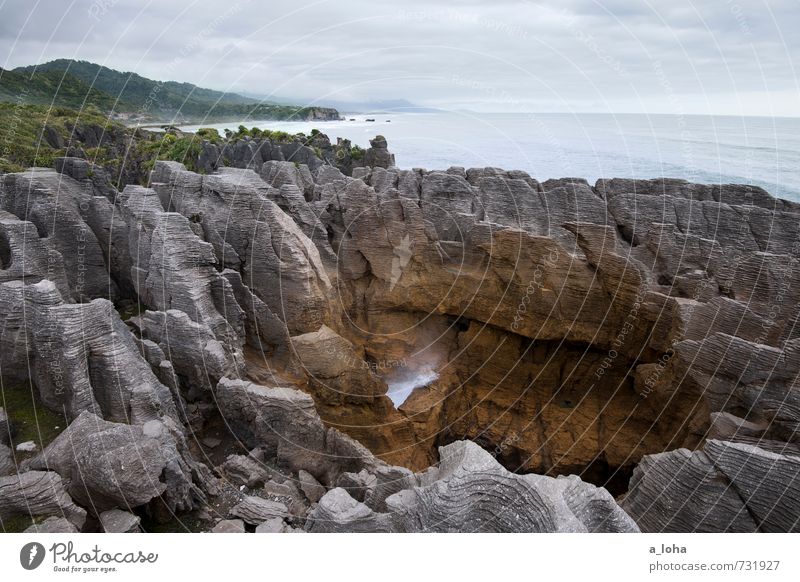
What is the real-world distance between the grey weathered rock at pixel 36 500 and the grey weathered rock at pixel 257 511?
256 centimetres

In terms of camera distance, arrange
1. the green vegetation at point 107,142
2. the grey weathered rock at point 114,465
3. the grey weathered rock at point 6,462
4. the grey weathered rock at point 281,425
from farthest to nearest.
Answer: the green vegetation at point 107,142 < the grey weathered rock at point 281,425 < the grey weathered rock at point 6,462 < the grey weathered rock at point 114,465

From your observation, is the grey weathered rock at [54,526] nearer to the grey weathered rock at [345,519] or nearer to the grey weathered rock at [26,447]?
the grey weathered rock at [26,447]

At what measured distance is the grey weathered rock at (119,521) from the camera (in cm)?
828

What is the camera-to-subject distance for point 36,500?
26.7 ft

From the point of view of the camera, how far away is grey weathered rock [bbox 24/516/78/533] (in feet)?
25.4

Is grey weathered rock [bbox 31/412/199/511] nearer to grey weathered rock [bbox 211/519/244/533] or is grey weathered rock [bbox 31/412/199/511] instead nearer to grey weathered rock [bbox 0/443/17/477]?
grey weathered rock [bbox 0/443/17/477]

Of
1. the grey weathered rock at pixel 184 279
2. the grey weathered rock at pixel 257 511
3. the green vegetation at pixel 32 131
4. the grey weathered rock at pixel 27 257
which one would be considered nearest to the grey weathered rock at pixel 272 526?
the grey weathered rock at pixel 257 511

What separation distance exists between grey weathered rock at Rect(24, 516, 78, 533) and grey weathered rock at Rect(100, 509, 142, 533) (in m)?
0.49

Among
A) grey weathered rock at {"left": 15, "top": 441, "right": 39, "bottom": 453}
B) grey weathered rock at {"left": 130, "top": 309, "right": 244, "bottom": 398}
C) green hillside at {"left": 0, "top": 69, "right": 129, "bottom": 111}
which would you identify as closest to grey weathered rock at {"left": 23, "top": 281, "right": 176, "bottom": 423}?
grey weathered rock at {"left": 15, "top": 441, "right": 39, "bottom": 453}

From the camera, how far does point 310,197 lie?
2264cm

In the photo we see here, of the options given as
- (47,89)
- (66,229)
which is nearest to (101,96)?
(47,89)

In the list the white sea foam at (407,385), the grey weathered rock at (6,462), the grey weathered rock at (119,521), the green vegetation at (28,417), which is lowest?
the white sea foam at (407,385)
